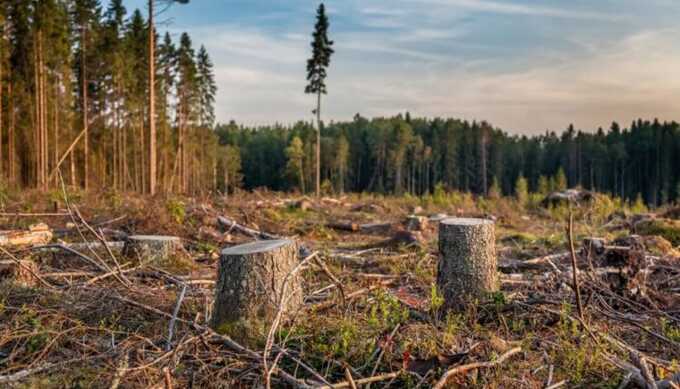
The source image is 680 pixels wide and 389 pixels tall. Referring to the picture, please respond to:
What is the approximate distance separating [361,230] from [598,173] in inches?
3187

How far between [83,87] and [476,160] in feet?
214

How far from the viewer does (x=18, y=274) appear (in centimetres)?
587

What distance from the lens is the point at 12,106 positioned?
29.8 metres

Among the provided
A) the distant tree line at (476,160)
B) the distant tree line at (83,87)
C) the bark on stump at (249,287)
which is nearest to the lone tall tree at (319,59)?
the distant tree line at (83,87)

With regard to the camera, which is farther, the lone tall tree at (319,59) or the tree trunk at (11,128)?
the lone tall tree at (319,59)

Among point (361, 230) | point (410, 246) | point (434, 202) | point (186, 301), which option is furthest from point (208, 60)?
point (186, 301)

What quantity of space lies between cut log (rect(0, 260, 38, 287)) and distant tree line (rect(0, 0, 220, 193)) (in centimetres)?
1303

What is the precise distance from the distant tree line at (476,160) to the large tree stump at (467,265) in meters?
67.6

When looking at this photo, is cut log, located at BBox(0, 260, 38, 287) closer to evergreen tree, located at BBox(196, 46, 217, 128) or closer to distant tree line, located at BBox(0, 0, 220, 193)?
distant tree line, located at BBox(0, 0, 220, 193)

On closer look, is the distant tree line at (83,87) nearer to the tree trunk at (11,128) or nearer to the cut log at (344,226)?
the tree trunk at (11,128)

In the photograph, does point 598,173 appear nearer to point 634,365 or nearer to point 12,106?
point 12,106

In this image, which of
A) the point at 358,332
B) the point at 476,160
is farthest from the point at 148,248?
the point at 476,160

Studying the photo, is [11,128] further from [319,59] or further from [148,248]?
[148,248]

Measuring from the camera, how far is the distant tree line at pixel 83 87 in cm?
2733
